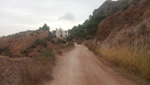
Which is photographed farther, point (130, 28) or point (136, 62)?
point (130, 28)

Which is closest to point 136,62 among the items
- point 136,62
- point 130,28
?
point 136,62

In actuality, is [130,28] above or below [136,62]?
above

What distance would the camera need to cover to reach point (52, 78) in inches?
336

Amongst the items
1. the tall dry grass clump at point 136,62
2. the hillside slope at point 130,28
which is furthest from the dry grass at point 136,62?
the hillside slope at point 130,28

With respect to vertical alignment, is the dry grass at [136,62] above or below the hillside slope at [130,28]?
below

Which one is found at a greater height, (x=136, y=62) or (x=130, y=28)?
(x=130, y=28)

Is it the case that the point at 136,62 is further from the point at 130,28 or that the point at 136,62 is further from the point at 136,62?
the point at 130,28

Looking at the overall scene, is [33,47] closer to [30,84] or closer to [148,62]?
[30,84]

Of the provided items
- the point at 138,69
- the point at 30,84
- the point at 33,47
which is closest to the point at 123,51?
the point at 138,69

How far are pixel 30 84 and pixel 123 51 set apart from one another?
21.4 feet

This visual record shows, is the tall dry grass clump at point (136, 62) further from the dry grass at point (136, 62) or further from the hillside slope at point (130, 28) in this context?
the hillside slope at point (130, 28)

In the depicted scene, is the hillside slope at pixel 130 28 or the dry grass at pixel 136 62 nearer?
the dry grass at pixel 136 62

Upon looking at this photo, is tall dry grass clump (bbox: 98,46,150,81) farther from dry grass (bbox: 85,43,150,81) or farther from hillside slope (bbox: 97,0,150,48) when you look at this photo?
hillside slope (bbox: 97,0,150,48)

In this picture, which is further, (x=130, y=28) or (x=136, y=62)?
(x=130, y=28)
